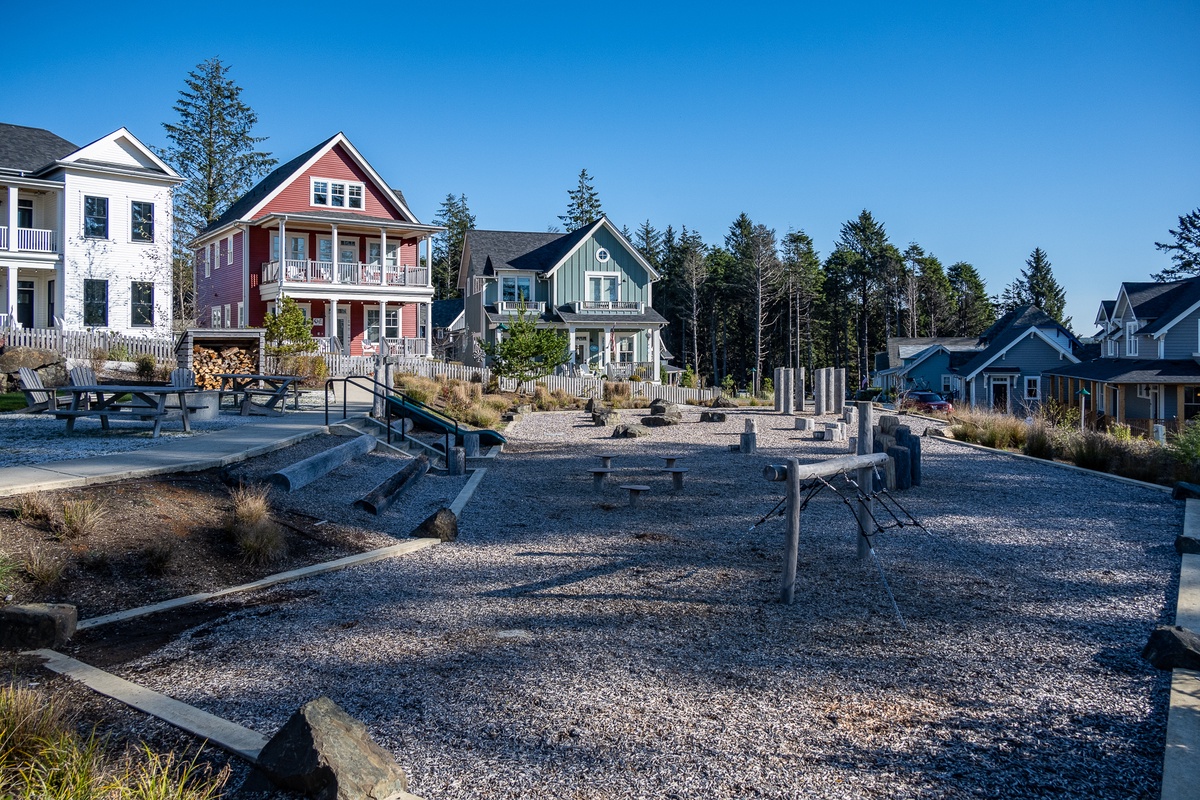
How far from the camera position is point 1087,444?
1725cm

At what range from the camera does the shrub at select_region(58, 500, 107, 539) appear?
7496 millimetres

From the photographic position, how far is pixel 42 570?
668cm

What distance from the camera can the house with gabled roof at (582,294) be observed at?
47938 millimetres

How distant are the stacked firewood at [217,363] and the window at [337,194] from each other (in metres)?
14.2

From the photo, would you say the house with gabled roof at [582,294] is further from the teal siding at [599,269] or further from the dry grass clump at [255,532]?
the dry grass clump at [255,532]

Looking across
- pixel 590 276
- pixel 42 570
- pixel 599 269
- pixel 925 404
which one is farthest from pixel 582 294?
pixel 42 570

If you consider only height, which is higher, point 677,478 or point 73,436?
point 73,436

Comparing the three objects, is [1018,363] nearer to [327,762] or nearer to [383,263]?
[383,263]

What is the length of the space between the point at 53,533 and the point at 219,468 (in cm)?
335

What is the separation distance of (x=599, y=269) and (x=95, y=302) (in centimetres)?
2524

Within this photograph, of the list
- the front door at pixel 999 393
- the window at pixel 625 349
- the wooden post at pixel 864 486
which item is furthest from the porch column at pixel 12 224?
the front door at pixel 999 393

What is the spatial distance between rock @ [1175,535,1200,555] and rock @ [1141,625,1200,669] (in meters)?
3.93

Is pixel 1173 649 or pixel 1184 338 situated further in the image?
pixel 1184 338

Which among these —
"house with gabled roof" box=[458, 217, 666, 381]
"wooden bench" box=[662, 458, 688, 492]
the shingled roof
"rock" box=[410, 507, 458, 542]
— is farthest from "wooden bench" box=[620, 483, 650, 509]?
"house with gabled roof" box=[458, 217, 666, 381]
